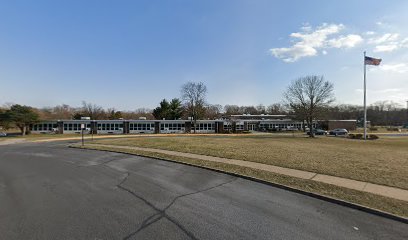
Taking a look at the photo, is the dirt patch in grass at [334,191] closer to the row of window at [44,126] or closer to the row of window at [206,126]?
the row of window at [206,126]

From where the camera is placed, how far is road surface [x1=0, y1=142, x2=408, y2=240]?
5141 millimetres

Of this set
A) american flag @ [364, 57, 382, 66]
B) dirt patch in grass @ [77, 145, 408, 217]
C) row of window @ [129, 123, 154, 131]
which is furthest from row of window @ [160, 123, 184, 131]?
dirt patch in grass @ [77, 145, 408, 217]

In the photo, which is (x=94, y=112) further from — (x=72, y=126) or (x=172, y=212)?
(x=172, y=212)

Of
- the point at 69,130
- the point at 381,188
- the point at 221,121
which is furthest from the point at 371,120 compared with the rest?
the point at 381,188

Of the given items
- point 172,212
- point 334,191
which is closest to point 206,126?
point 334,191

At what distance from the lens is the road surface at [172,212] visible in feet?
16.9

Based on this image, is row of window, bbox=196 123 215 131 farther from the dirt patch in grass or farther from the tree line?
the dirt patch in grass

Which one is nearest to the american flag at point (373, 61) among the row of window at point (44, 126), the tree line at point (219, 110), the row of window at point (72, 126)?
the tree line at point (219, 110)

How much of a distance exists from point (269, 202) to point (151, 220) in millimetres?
3251

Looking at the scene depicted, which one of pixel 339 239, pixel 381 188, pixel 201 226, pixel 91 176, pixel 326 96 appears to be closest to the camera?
pixel 339 239

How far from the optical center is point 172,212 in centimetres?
626

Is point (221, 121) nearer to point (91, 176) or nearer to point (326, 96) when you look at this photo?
point (326, 96)

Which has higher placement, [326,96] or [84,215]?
[326,96]

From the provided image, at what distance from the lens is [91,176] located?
11.0 metres
